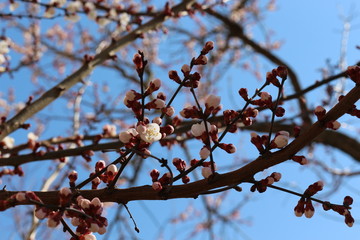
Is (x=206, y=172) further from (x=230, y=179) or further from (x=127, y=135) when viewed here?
(x=127, y=135)

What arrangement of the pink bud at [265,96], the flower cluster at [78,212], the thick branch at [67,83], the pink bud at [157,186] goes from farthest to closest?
the thick branch at [67,83], the pink bud at [265,96], the pink bud at [157,186], the flower cluster at [78,212]

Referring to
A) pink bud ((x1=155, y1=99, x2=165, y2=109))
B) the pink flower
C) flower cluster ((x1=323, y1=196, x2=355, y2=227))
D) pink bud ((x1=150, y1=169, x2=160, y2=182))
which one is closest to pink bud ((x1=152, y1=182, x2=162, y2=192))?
pink bud ((x1=150, y1=169, x2=160, y2=182))

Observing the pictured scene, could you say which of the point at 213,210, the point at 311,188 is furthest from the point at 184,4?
the point at 311,188

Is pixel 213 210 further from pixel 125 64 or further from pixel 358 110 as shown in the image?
pixel 358 110

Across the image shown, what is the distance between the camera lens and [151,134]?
1.21 m

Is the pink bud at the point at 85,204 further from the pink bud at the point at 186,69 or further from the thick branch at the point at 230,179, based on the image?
the pink bud at the point at 186,69

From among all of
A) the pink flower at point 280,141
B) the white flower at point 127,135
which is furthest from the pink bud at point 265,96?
the white flower at point 127,135

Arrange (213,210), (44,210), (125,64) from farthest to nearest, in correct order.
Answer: (125,64) → (213,210) → (44,210)

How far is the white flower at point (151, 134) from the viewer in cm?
118

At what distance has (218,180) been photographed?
1.19 meters

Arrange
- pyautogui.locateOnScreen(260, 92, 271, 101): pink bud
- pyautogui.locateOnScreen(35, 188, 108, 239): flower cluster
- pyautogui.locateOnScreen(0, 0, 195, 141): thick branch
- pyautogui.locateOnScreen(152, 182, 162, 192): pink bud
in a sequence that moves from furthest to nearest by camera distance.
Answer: pyautogui.locateOnScreen(0, 0, 195, 141): thick branch → pyautogui.locateOnScreen(260, 92, 271, 101): pink bud → pyautogui.locateOnScreen(152, 182, 162, 192): pink bud → pyautogui.locateOnScreen(35, 188, 108, 239): flower cluster

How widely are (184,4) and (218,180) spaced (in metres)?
2.92

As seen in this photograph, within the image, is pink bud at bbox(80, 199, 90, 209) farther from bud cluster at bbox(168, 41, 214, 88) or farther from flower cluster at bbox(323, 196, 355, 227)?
flower cluster at bbox(323, 196, 355, 227)

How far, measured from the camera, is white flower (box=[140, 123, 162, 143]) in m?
1.18
